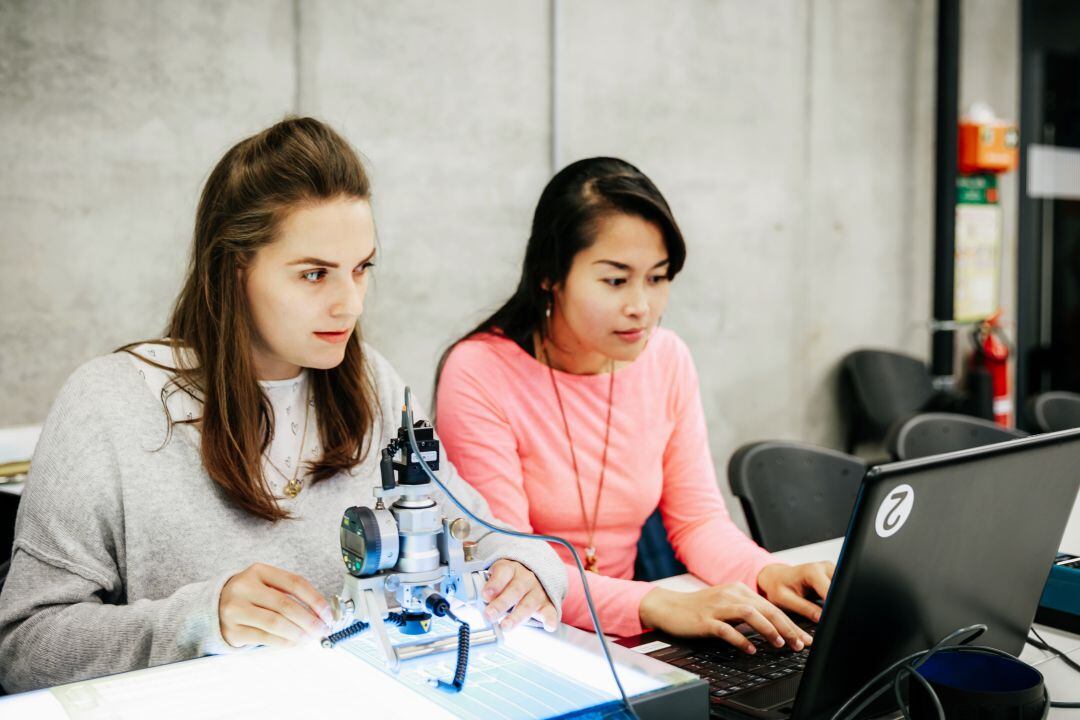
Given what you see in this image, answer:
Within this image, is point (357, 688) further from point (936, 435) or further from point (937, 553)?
point (936, 435)

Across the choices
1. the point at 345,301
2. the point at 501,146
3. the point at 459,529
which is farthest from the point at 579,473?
the point at 501,146

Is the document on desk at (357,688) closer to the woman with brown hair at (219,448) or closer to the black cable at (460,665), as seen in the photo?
the black cable at (460,665)

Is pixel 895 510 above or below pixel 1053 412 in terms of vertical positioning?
above

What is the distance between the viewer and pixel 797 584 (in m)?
1.53

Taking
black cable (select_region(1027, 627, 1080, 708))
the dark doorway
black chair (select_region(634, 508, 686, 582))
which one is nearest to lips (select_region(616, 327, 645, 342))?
black chair (select_region(634, 508, 686, 582))

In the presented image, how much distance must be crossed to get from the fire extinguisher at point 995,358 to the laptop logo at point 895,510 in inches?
168

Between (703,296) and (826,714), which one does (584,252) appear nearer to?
(826,714)

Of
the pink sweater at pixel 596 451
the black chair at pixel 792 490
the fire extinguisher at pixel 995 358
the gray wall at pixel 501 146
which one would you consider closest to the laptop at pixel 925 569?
the pink sweater at pixel 596 451

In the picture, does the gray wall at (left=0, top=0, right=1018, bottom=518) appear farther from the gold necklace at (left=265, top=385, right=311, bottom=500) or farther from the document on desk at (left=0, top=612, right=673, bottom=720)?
the document on desk at (left=0, top=612, right=673, bottom=720)

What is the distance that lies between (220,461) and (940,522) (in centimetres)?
98

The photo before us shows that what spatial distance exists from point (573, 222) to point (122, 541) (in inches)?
37.8

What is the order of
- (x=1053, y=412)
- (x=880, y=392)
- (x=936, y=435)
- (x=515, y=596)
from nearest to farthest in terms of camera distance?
(x=515, y=596)
(x=936, y=435)
(x=1053, y=412)
(x=880, y=392)

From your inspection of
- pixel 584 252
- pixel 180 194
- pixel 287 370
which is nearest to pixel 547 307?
pixel 584 252

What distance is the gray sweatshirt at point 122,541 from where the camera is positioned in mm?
1237
